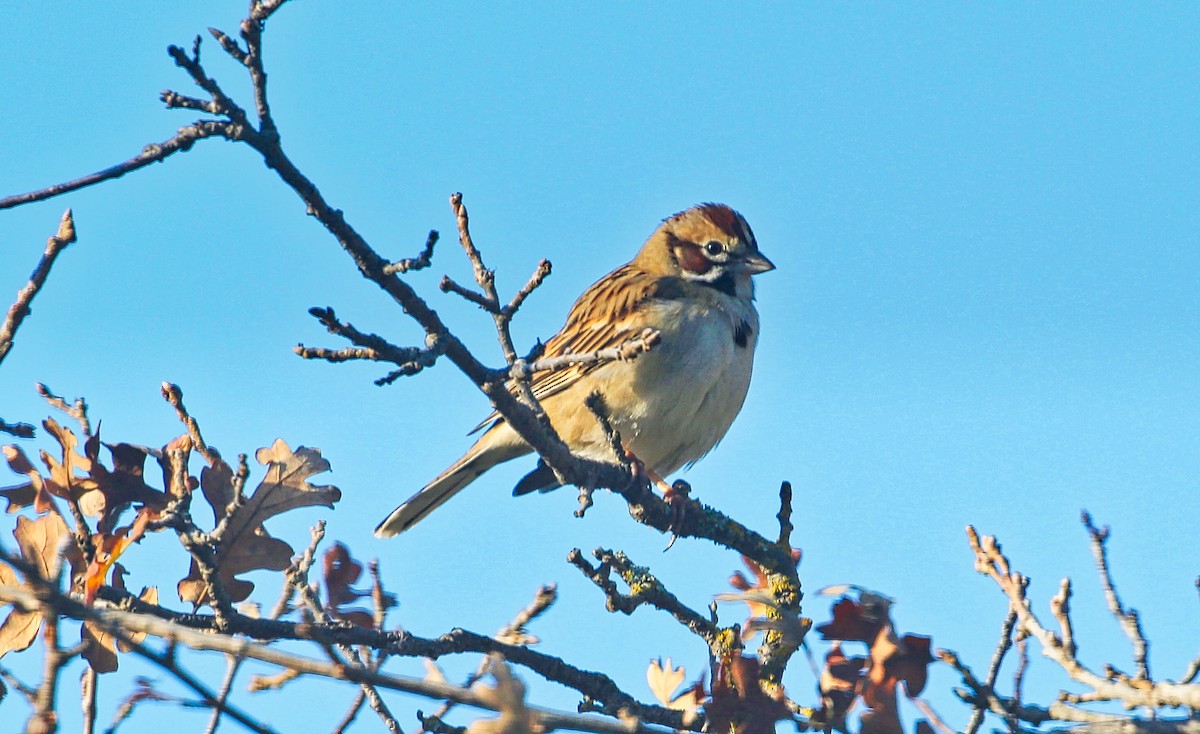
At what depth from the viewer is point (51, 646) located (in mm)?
1901

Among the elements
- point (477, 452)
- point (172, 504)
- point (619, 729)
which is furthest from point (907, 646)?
point (477, 452)

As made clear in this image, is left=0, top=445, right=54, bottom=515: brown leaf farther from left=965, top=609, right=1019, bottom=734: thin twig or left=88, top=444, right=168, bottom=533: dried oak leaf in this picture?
left=965, top=609, right=1019, bottom=734: thin twig

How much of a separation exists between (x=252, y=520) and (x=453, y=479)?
3.17 metres

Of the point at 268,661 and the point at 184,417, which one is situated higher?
the point at 184,417

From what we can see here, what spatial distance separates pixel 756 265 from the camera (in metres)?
7.23

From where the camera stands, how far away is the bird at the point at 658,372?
634 centimetres

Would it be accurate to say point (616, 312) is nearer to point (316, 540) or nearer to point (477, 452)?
point (477, 452)

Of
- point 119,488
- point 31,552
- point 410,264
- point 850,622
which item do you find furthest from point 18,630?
point 850,622

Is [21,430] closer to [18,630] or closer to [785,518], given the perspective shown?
[18,630]

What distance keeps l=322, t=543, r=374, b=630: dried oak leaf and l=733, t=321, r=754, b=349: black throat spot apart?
3039 mm

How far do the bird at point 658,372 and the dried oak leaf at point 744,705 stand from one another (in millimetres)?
3050

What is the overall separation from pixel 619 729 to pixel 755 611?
272 cm

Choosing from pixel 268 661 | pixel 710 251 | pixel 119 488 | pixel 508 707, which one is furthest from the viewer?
pixel 710 251

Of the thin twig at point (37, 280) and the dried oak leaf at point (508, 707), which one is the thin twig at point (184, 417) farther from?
the dried oak leaf at point (508, 707)
